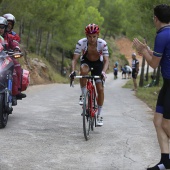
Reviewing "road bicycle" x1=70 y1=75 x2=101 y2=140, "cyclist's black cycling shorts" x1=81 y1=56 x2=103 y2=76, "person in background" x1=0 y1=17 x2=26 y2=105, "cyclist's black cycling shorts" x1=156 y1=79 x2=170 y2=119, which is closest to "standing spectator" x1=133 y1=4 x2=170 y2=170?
"cyclist's black cycling shorts" x1=156 y1=79 x2=170 y2=119

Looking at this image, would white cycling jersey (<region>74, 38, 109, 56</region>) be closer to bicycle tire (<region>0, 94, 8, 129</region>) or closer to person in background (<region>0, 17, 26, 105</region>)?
person in background (<region>0, 17, 26, 105</region>)

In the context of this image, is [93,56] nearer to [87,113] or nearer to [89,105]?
[89,105]

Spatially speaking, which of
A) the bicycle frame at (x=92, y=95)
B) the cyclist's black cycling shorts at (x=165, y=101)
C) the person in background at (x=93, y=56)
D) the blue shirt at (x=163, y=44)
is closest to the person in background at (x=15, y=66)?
the person in background at (x=93, y=56)

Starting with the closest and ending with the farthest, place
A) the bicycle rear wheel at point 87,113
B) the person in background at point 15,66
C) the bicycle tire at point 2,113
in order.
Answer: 1. the bicycle rear wheel at point 87,113
2. the bicycle tire at point 2,113
3. the person in background at point 15,66

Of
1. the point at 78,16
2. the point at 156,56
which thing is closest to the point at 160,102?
the point at 156,56

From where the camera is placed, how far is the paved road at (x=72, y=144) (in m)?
4.95

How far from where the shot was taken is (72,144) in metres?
6.09

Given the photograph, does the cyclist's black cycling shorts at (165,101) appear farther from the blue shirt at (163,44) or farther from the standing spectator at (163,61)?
the blue shirt at (163,44)

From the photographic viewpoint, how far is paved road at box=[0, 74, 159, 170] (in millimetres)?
4953

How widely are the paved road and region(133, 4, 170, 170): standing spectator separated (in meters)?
0.44

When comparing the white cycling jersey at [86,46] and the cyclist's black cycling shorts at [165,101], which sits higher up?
the white cycling jersey at [86,46]

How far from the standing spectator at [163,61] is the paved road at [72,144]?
445mm

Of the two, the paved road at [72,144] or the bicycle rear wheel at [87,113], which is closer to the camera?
the paved road at [72,144]

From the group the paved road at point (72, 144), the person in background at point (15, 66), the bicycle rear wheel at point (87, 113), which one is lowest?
the paved road at point (72, 144)
